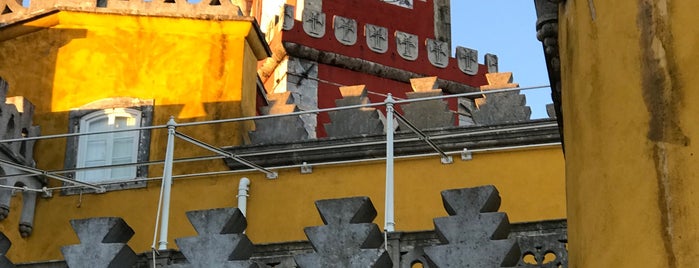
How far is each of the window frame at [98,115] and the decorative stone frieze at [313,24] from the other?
780 centimetres

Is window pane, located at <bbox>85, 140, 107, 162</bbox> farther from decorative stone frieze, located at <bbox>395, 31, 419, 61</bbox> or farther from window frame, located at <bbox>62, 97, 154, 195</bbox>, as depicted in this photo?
decorative stone frieze, located at <bbox>395, 31, 419, 61</bbox>

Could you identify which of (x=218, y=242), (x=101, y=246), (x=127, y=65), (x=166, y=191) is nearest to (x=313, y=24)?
(x=127, y=65)

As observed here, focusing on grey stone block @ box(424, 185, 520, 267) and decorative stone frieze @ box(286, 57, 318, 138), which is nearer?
grey stone block @ box(424, 185, 520, 267)

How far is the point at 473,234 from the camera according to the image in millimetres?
10438

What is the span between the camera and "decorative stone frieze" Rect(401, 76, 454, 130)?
1518cm

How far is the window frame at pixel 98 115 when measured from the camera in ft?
52.1

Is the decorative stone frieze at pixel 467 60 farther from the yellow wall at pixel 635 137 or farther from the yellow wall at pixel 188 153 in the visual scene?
the yellow wall at pixel 635 137

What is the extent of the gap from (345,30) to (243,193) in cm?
913

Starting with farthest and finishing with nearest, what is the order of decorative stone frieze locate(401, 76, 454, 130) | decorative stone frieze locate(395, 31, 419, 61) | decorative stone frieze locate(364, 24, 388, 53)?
decorative stone frieze locate(395, 31, 419, 61)
decorative stone frieze locate(364, 24, 388, 53)
decorative stone frieze locate(401, 76, 454, 130)

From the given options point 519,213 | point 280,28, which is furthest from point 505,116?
point 280,28

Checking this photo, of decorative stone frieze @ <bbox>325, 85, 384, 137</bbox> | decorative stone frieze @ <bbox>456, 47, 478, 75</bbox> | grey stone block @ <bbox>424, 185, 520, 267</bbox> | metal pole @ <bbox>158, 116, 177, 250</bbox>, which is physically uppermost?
decorative stone frieze @ <bbox>456, 47, 478, 75</bbox>

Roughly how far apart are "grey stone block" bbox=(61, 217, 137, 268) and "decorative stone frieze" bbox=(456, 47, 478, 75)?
45.1 ft

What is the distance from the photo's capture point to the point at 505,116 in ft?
49.2

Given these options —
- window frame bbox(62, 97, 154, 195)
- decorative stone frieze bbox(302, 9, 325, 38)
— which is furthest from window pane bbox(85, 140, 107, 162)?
decorative stone frieze bbox(302, 9, 325, 38)
